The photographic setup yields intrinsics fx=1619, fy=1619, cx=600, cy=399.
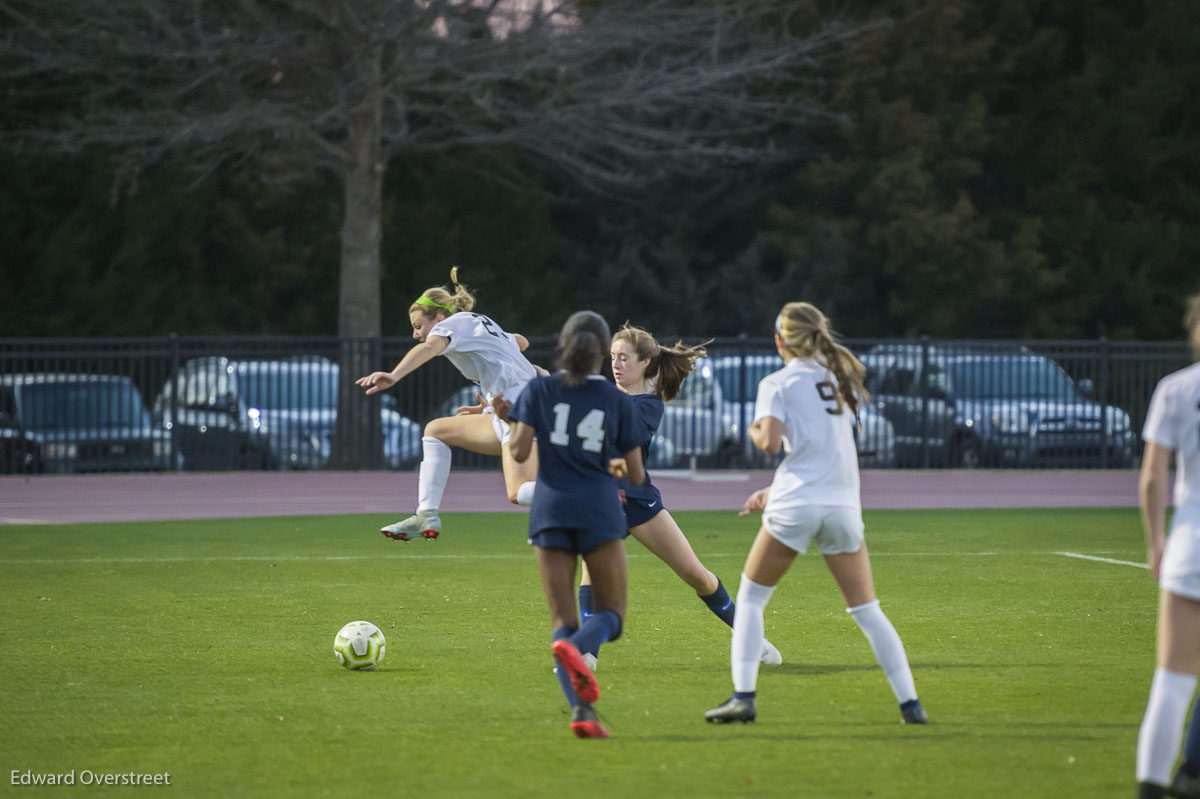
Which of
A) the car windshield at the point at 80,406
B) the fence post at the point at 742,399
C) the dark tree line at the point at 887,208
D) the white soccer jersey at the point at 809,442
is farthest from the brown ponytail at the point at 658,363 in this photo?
the dark tree line at the point at 887,208

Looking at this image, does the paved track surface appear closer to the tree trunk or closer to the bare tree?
the tree trunk

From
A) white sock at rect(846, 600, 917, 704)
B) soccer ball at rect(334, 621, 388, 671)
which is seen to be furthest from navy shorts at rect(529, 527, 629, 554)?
soccer ball at rect(334, 621, 388, 671)

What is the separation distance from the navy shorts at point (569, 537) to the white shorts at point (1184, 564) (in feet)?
7.09

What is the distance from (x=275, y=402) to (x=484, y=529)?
30.8ft

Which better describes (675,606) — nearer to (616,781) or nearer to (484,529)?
(616,781)

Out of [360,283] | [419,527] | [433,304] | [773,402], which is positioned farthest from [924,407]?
[773,402]

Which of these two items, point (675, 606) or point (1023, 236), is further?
point (1023, 236)

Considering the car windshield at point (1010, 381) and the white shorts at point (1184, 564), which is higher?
the car windshield at point (1010, 381)

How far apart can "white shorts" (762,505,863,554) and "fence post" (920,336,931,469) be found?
18.0 meters

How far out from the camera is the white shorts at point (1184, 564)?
4895 millimetres

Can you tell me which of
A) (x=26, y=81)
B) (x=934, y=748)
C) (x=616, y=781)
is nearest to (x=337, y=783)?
(x=616, y=781)

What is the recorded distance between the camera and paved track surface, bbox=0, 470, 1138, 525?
18.4 metres

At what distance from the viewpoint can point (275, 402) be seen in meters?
24.5

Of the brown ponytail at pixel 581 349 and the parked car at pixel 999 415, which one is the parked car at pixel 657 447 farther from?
the brown ponytail at pixel 581 349
